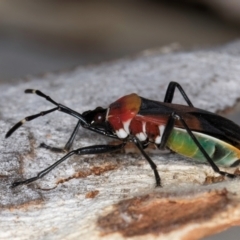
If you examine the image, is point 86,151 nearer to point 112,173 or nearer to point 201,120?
point 112,173

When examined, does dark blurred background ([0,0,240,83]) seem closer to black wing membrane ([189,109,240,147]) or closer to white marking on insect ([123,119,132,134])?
white marking on insect ([123,119,132,134])

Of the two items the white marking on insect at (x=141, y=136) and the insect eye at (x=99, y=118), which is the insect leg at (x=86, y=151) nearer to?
the white marking on insect at (x=141, y=136)

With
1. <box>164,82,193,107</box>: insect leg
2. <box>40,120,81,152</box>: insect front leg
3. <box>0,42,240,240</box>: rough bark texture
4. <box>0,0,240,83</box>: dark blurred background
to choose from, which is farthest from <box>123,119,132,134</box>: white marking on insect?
<box>0,0,240,83</box>: dark blurred background

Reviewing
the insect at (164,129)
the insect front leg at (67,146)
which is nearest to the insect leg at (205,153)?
the insect at (164,129)

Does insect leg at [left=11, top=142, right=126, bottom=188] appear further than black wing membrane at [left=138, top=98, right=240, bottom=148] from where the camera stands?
No

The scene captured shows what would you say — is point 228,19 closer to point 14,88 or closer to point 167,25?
point 167,25

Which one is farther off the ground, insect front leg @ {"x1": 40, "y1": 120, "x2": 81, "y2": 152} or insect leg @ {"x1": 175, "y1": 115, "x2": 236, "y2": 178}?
insect leg @ {"x1": 175, "y1": 115, "x2": 236, "y2": 178}

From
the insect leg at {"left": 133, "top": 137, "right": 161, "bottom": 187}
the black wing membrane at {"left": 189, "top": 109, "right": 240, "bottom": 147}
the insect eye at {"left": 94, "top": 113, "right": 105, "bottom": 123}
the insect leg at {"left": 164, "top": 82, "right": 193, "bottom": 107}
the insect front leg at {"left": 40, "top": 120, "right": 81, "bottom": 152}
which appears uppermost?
the insect leg at {"left": 164, "top": 82, "right": 193, "bottom": 107}
